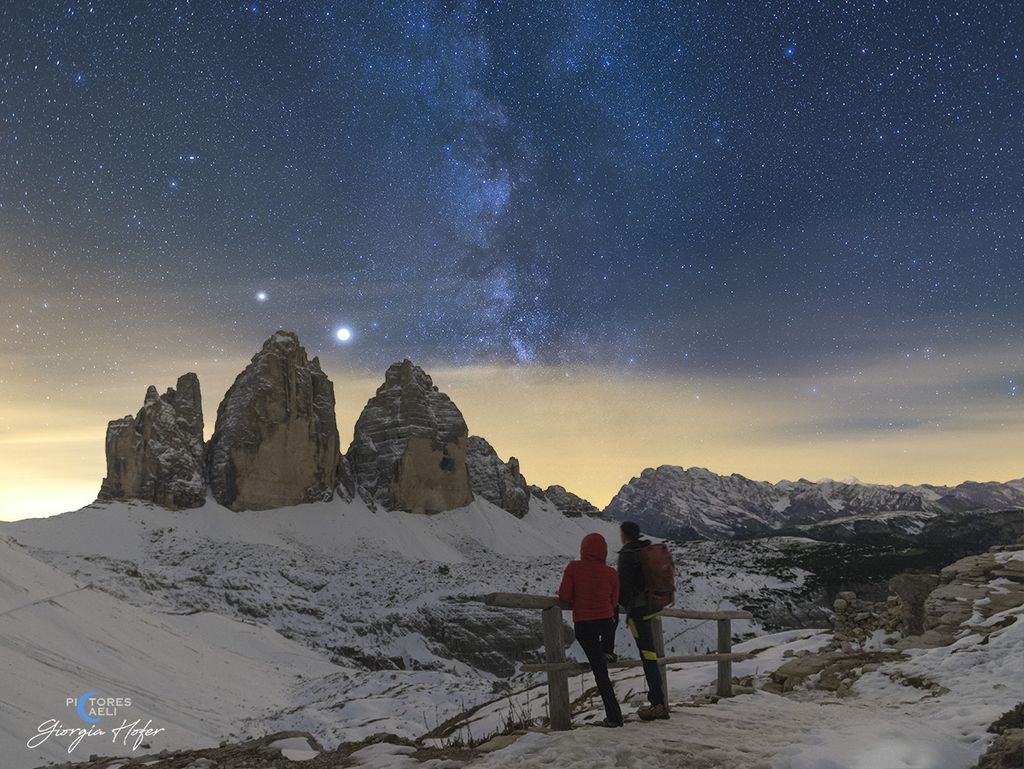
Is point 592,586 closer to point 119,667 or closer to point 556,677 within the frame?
point 556,677

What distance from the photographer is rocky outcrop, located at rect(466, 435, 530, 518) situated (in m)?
118

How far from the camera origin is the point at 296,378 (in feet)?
300

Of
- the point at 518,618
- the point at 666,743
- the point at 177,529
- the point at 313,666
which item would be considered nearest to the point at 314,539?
the point at 177,529

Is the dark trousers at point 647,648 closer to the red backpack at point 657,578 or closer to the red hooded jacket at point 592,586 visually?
the red backpack at point 657,578

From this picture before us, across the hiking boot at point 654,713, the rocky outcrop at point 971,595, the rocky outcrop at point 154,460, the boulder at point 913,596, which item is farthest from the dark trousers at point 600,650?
the rocky outcrop at point 154,460

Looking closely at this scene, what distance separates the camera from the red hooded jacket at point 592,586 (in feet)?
22.1

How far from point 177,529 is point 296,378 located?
95.0 ft

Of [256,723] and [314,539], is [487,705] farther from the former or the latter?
[314,539]

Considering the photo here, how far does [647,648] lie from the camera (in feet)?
23.7

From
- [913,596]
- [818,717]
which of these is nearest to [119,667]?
[818,717]

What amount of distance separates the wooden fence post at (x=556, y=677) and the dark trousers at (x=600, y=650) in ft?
0.89

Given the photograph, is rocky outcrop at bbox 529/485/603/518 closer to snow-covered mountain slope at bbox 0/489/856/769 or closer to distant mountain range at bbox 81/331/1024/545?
distant mountain range at bbox 81/331/1024/545

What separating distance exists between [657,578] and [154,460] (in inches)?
3343

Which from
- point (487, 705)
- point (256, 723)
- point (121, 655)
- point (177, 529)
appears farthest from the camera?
point (177, 529)
